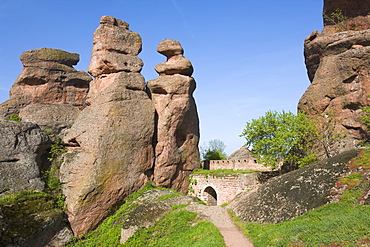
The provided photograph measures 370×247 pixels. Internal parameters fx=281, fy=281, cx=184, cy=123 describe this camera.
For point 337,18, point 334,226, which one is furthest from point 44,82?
point 337,18

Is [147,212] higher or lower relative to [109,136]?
lower

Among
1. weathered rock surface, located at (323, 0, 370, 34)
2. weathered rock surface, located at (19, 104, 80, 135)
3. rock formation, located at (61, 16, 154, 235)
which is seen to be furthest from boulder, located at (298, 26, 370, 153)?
weathered rock surface, located at (19, 104, 80, 135)

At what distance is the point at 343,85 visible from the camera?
2266 centimetres

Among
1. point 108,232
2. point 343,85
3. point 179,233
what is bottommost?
point 108,232

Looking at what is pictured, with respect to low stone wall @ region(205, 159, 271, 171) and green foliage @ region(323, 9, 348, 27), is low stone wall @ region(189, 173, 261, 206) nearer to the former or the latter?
low stone wall @ region(205, 159, 271, 171)

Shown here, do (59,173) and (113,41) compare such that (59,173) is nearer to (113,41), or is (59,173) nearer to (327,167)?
(113,41)

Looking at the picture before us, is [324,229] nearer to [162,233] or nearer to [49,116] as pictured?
[162,233]

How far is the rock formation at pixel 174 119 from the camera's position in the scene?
22.7 metres

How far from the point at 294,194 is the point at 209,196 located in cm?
1123

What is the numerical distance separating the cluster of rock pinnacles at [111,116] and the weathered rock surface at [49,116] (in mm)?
72

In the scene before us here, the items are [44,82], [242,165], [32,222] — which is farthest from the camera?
[242,165]

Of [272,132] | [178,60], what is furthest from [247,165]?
[178,60]

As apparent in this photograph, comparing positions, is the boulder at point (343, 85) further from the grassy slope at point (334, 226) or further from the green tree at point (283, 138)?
the grassy slope at point (334, 226)

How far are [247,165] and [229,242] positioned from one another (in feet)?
51.5
